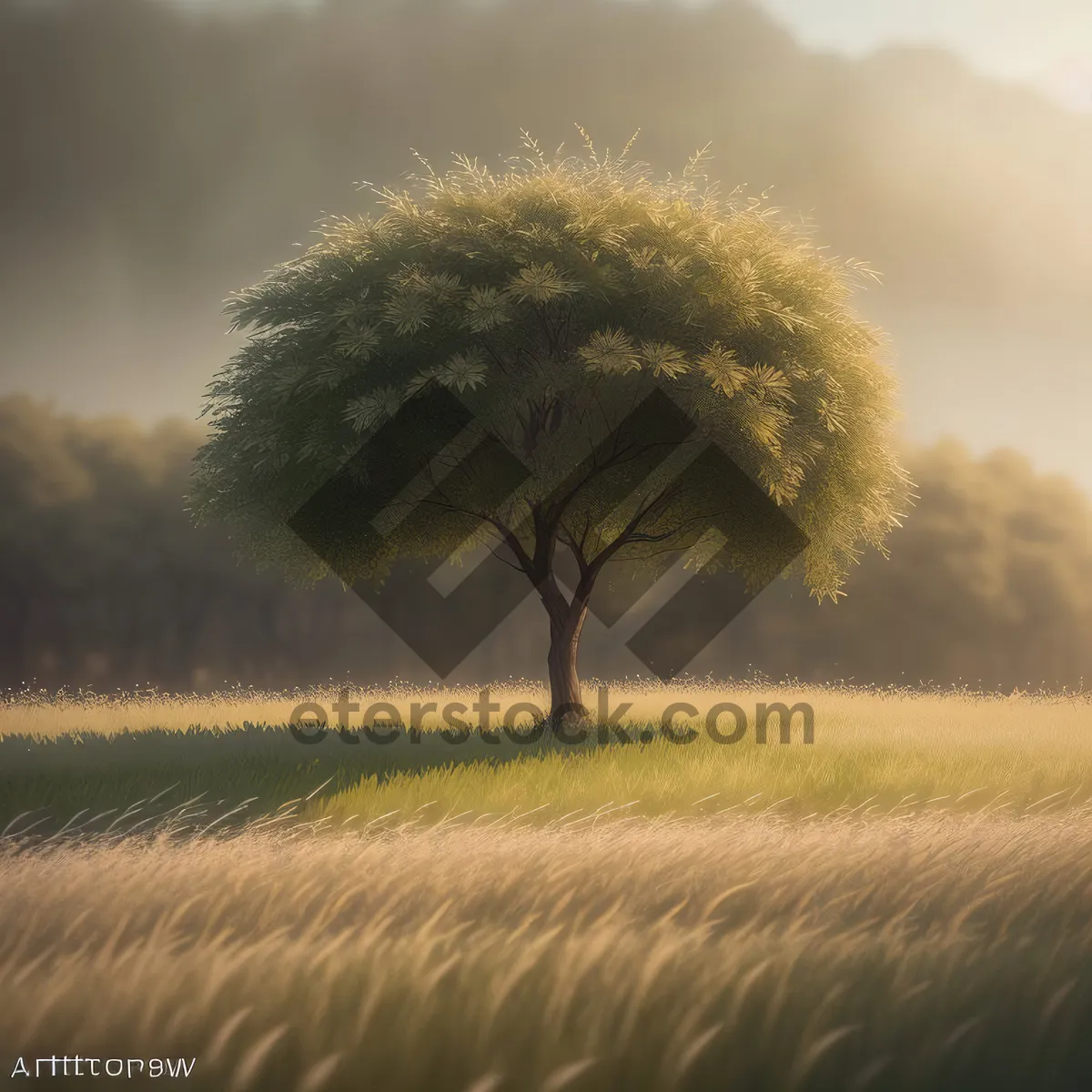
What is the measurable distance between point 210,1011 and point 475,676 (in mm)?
26925

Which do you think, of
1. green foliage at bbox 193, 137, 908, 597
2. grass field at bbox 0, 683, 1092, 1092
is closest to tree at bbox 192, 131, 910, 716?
green foliage at bbox 193, 137, 908, 597

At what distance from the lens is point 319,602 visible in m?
32.7

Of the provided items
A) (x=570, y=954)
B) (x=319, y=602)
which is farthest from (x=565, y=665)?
(x=570, y=954)

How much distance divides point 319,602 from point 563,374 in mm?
17609

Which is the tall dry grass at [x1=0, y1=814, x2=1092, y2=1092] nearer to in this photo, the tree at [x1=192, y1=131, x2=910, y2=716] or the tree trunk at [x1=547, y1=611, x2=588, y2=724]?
the tree at [x1=192, y1=131, x2=910, y2=716]

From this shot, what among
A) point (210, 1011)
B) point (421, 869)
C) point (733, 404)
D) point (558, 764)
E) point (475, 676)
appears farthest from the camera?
point (475, 676)

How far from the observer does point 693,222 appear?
1806 cm

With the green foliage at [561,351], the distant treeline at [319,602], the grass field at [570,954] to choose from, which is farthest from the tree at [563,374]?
the distant treeline at [319,602]

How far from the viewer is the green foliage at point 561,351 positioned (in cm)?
1712

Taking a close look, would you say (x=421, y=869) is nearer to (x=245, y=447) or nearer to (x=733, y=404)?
(x=733, y=404)

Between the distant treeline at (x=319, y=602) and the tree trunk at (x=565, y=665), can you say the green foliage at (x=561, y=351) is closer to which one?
the tree trunk at (x=565, y=665)

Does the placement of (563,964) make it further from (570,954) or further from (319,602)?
(319,602)

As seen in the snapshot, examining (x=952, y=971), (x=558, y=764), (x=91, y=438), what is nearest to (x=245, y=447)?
(x=558, y=764)

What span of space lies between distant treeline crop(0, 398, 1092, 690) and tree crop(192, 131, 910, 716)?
40.1 feet
